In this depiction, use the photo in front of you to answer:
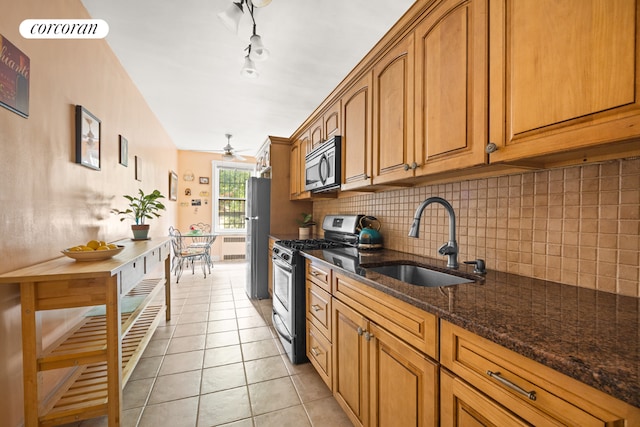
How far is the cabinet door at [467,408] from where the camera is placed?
69cm

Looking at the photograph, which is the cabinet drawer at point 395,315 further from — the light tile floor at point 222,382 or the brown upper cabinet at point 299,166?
the brown upper cabinet at point 299,166

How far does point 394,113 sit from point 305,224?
236cm

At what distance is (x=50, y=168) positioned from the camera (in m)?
1.66

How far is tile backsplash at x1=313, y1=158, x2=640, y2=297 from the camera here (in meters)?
0.97

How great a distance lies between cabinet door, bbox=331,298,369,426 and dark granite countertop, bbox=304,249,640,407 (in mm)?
324

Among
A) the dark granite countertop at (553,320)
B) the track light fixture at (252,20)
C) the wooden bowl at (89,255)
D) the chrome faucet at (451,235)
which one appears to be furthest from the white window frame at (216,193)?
the dark granite countertop at (553,320)

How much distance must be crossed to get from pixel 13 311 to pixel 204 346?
53.2 inches

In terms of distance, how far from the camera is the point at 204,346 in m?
2.41

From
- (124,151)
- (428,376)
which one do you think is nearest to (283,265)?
(428,376)

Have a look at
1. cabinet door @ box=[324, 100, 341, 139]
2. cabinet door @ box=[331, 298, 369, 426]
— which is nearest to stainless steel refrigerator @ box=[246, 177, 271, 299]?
cabinet door @ box=[324, 100, 341, 139]

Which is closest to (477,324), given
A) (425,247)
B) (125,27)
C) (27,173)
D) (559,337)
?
(559,337)

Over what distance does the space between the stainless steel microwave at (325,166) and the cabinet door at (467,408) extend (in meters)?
1.72

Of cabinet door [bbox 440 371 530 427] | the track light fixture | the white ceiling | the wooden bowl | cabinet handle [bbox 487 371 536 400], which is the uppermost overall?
the white ceiling

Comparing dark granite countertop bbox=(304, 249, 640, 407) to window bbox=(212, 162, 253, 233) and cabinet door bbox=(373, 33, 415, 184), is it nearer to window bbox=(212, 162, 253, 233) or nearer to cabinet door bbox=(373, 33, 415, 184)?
cabinet door bbox=(373, 33, 415, 184)
